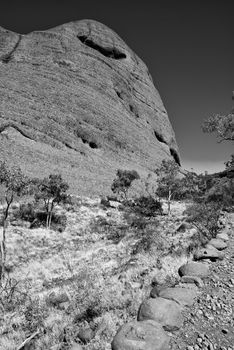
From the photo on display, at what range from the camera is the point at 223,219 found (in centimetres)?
1369

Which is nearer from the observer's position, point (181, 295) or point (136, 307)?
point (181, 295)

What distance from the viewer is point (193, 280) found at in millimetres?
7164

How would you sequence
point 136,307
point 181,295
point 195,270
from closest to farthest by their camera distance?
point 181,295, point 136,307, point 195,270

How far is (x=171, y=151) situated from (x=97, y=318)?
88693 millimetres

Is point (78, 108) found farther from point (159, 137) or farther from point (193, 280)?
point (193, 280)

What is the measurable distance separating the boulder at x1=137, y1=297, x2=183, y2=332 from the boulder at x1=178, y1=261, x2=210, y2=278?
5.61ft

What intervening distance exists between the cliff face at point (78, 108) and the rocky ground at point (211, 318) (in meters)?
36.8

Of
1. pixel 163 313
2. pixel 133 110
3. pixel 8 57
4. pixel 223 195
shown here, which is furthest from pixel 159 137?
pixel 163 313

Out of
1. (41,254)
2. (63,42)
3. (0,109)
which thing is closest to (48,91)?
(0,109)

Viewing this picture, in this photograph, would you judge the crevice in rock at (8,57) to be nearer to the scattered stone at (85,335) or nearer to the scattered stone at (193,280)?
the scattered stone at (193,280)

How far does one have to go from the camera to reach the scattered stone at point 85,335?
227 inches

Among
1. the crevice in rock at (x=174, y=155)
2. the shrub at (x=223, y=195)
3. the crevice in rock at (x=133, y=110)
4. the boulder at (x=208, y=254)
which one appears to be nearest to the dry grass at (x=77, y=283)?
the boulder at (x=208, y=254)

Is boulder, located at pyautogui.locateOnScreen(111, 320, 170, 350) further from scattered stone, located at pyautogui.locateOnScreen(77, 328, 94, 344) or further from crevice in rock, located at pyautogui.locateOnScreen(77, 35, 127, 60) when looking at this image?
crevice in rock, located at pyautogui.locateOnScreen(77, 35, 127, 60)

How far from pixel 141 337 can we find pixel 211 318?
1743 millimetres
